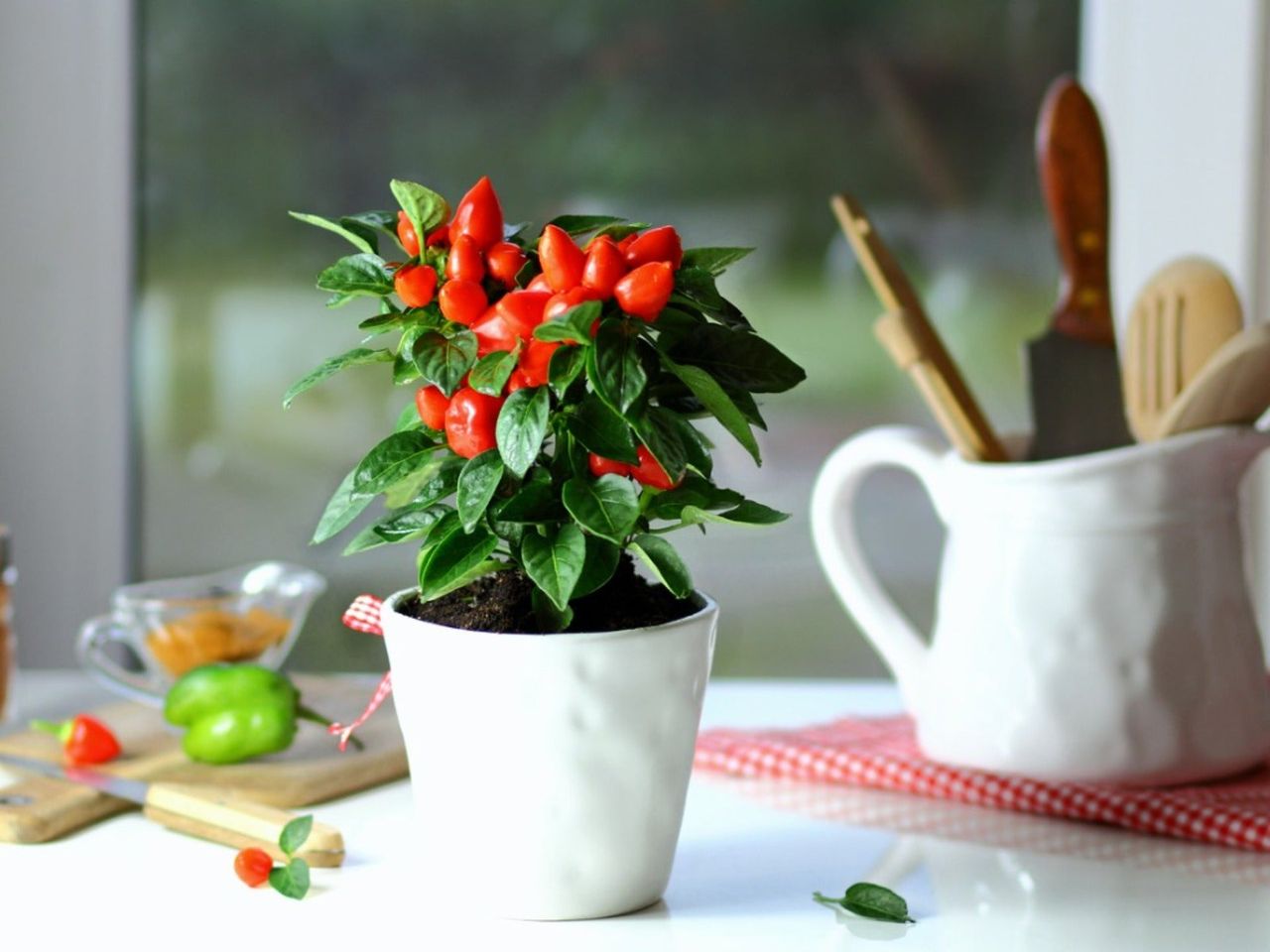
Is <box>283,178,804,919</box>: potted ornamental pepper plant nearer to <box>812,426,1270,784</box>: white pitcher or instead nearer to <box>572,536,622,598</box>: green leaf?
<box>572,536,622,598</box>: green leaf

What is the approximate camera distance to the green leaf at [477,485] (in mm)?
582

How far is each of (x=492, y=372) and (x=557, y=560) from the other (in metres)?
0.08

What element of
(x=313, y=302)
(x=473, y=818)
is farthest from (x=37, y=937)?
(x=313, y=302)

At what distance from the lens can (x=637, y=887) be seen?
0.65 meters

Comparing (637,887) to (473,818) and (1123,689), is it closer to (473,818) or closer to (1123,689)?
(473,818)

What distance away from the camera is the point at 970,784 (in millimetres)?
822

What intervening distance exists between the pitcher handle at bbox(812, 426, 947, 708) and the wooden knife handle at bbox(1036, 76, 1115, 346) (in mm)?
110

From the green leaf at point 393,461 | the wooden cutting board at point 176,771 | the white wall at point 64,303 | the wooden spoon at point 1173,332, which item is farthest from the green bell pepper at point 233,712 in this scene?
the white wall at point 64,303

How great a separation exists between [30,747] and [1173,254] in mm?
1263

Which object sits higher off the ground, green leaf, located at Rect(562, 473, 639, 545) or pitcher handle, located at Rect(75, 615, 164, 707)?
green leaf, located at Rect(562, 473, 639, 545)

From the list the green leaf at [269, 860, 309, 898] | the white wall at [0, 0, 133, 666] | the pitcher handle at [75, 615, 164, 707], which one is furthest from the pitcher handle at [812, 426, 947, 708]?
the white wall at [0, 0, 133, 666]

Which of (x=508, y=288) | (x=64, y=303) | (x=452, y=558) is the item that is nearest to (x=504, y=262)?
(x=508, y=288)

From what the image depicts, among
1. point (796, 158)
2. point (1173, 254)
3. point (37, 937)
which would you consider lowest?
point (37, 937)

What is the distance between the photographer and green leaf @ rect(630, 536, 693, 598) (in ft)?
1.98
